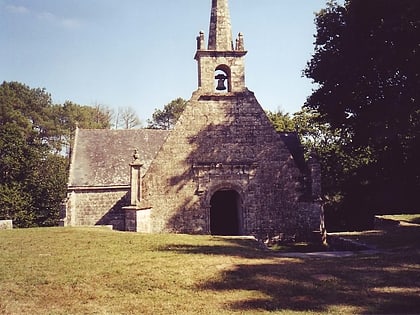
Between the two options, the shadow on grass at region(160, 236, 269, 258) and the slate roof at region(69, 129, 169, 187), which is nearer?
the shadow on grass at region(160, 236, 269, 258)

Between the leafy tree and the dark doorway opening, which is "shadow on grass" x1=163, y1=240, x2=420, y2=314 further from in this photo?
the leafy tree

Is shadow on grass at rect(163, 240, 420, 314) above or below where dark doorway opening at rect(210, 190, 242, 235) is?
below

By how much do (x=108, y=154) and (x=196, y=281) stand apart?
18.3 meters

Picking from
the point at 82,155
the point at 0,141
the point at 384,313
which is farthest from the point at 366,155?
the point at 0,141

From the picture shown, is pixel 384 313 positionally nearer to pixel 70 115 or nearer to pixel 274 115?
pixel 274 115

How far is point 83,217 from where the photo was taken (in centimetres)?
2319

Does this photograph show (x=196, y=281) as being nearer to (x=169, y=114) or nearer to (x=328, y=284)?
(x=328, y=284)

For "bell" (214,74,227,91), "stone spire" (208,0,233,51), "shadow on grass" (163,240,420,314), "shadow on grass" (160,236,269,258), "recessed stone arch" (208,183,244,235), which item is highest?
"stone spire" (208,0,233,51)

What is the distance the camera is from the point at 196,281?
885cm

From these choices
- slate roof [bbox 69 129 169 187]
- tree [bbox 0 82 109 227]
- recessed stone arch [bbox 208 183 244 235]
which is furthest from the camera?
tree [bbox 0 82 109 227]

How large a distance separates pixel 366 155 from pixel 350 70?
600 inches

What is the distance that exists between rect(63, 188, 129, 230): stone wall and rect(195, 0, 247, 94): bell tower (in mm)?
9290

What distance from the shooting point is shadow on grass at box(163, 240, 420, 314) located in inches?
287

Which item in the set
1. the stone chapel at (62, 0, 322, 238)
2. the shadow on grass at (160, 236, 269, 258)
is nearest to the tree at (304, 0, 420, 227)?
the stone chapel at (62, 0, 322, 238)
